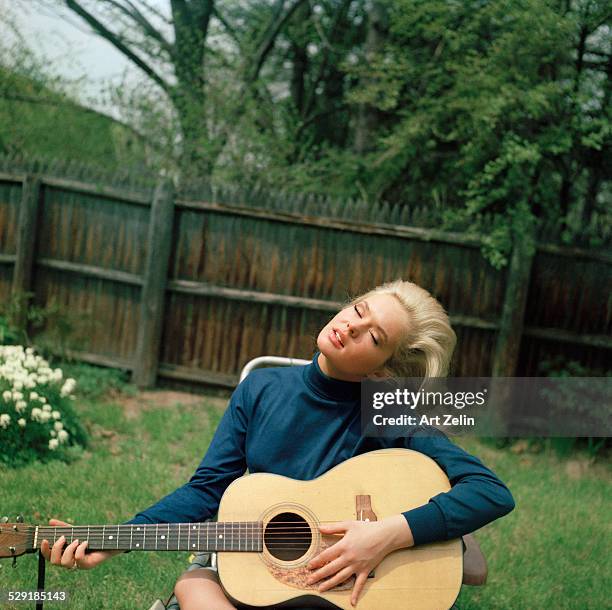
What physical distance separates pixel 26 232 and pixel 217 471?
5134 millimetres

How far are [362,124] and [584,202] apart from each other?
3.05 metres

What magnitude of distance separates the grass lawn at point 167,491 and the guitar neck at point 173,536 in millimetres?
1161

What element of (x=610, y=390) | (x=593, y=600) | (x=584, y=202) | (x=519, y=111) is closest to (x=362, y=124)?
(x=584, y=202)

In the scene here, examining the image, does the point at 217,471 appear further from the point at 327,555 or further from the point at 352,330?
the point at 352,330

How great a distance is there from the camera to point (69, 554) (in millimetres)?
2025

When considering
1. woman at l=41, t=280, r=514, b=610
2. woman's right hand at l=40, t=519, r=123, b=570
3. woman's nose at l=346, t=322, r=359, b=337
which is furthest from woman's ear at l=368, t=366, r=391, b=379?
woman's right hand at l=40, t=519, r=123, b=570

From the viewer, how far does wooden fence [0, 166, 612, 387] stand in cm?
616

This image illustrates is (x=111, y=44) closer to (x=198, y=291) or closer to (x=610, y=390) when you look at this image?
(x=198, y=291)

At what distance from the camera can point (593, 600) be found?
357 centimetres

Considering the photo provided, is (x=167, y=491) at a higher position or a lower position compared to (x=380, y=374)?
lower

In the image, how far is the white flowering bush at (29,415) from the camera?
443cm

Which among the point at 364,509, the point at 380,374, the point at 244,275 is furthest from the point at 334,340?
the point at 244,275

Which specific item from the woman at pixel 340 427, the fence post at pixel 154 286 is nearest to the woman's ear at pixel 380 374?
the woman at pixel 340 427

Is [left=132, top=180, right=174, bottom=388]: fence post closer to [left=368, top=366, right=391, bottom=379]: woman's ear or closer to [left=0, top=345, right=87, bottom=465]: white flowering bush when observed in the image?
[left=0, top=345, right=87, bottom=465]: white flowering bush
